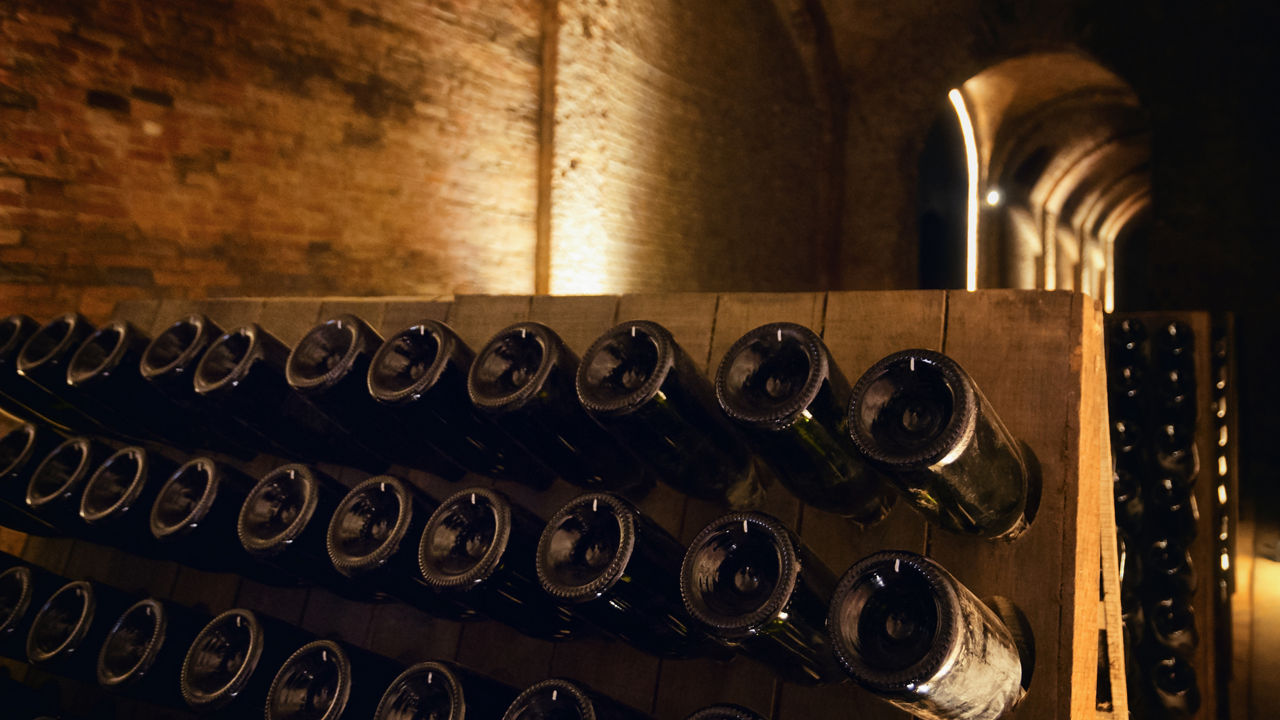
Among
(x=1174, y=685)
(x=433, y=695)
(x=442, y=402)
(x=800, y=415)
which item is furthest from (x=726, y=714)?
(x=1174, y=685)

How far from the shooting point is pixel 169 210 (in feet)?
12.8

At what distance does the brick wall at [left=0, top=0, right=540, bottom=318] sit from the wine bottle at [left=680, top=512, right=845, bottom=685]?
374 cm

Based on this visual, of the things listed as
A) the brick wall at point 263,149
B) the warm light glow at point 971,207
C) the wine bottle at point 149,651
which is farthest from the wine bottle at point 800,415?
the warm light glow at point 971,207

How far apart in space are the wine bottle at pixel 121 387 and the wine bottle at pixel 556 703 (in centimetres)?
140

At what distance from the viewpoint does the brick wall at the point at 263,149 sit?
3455mm

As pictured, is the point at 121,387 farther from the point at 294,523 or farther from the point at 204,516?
the point at 294,523

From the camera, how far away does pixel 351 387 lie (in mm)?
1641

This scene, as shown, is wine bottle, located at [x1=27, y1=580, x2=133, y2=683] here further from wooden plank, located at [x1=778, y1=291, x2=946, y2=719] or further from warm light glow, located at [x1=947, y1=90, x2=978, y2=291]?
warm light glow, located at [x1=947, y1=90, x2=978, y2=291]

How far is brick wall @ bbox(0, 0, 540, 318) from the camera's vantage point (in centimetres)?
346

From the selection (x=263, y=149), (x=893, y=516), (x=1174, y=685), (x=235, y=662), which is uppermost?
(x=263, y=149)

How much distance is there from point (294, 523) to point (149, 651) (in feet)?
1.54

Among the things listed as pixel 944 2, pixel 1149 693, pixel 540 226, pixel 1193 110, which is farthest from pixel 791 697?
pixel 944 2

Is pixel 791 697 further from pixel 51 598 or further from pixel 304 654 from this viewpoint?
pixel 51 598

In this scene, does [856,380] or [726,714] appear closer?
[726,714]
